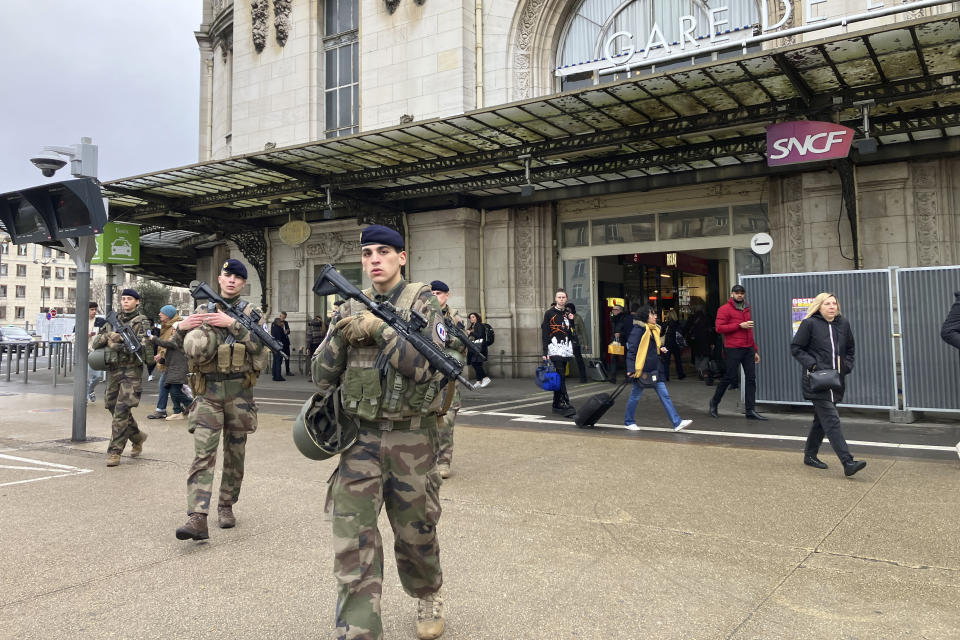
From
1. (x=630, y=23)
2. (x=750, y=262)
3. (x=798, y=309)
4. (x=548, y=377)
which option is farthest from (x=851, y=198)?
(x=548, y=377)

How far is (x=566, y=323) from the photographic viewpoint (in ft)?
31.4

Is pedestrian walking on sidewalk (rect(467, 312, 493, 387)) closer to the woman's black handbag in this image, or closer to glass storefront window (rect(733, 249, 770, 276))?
glass storefront window (rect(733, 249, 770, 276))

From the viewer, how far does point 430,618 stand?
2.94 metres

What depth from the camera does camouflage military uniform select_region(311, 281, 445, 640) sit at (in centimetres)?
271

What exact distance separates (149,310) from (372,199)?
4284cm

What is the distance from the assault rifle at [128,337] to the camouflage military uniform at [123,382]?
46 mm

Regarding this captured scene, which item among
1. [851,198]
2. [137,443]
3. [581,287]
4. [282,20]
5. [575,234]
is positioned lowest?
[137,443]

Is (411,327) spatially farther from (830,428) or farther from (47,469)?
(47,469)

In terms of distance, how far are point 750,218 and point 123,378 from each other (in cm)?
1214

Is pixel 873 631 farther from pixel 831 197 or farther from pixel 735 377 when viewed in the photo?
pixel 831 197

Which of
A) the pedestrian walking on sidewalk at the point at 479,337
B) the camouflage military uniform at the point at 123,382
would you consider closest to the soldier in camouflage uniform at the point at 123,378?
the camouflage military uniform at the point at 123,382

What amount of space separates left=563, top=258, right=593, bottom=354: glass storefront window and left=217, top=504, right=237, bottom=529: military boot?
40.1 ft

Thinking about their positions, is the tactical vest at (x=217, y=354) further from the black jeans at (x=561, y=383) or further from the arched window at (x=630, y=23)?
the arched window at (x=630, y=23)

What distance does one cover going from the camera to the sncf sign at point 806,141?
9680 millimetres
